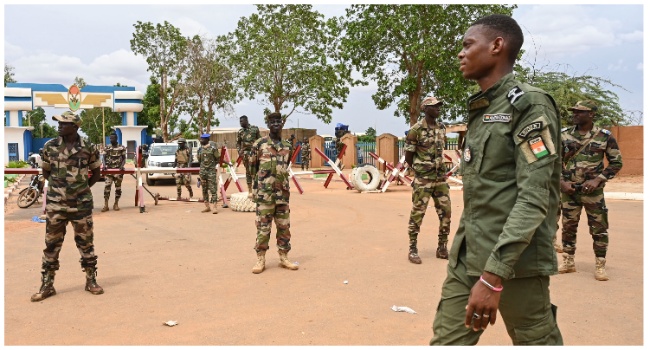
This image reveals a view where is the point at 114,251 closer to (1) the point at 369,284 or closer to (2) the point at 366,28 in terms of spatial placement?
(1) the point at 369,284

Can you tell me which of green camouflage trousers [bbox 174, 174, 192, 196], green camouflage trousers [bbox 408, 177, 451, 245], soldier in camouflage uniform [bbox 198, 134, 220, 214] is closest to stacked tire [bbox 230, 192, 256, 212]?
soldier in camouflage uniform [bbox 198, 134, 220, 214]

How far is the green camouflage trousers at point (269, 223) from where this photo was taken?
6.36 meters

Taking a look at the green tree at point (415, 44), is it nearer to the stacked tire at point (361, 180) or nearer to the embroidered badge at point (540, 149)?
the stacked tire at point (361, 180)

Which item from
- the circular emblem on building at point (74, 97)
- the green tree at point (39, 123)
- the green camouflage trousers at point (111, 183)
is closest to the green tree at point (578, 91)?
the green camouflage trousers at point (111, 183)

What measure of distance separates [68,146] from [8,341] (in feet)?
6.64

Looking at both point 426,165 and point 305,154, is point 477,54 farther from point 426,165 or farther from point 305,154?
point 305,154

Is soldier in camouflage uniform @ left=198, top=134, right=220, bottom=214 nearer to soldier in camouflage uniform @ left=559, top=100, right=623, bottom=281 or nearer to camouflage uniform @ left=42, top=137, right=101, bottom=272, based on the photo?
camouflage uniform @ left=42, top=137, right=101, bottom=272

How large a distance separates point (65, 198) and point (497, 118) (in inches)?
173

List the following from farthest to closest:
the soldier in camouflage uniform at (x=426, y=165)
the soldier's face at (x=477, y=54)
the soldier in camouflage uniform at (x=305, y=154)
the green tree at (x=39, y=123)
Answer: the green tree at (x=39, y=123) < the soldier in camouflage uniform at (x=305, y=154) < the soldier in camouflage uniform at (x=426, y=165) < the soldier's face at (x=477, y=54)

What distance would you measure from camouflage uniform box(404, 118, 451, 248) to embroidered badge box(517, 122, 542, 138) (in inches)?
175

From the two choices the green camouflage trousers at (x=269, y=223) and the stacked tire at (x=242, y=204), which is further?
the stacked tire at (x=242, y=204)

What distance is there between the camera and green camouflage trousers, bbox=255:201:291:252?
20.9 feet

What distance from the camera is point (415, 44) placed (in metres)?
25.1

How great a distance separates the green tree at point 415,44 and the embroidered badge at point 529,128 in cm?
2324
